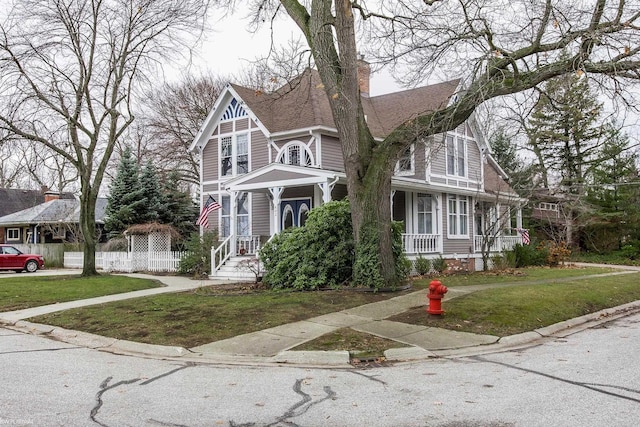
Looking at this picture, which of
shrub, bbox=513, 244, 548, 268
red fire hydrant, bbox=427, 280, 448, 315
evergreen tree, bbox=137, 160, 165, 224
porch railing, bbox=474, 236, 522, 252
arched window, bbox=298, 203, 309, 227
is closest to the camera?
red fire hydrant, bbox=427, 280, 448, 315

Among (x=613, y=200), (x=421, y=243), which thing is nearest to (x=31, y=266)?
(x=421, y=243)

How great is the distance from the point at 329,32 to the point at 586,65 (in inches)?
252

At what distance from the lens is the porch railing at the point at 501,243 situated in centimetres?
2542

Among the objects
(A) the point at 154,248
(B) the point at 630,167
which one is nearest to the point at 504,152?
(B) the point at 630,167

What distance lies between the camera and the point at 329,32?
1390 cm

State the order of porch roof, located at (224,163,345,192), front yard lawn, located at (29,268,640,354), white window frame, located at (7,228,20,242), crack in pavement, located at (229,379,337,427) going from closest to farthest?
crack in pavement, located at (229,379,337,427), front yard lawn, located at (29,268,640,354), porch roof, located at (224,163,345,192), white window frame, located at (7,228,20,242)

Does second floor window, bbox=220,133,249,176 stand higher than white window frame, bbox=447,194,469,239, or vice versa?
second floor window, bbox=220,133,249,176

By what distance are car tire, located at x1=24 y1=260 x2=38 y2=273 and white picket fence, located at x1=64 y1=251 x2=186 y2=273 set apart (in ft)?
11.1

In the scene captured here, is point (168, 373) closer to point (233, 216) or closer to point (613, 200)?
point (233, 216)

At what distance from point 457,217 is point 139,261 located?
576 inches

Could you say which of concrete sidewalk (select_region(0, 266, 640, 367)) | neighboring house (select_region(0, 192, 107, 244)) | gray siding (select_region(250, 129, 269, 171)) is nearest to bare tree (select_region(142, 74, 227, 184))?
neighboring house (select_region(0, 192, 107, 244))

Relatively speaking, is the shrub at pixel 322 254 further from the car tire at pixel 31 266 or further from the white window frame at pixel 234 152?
the car tire at pixel 31 266

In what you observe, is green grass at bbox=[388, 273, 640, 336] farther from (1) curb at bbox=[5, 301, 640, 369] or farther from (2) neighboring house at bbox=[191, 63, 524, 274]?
(2) neighboring house at bbox=[191, 63, 524, 274]

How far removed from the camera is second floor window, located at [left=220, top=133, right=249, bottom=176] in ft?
75.0
